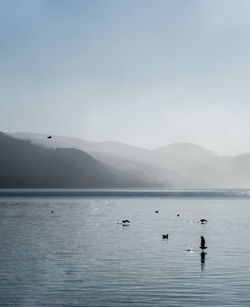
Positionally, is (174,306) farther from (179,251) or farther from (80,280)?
(179,251)

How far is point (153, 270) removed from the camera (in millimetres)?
47000

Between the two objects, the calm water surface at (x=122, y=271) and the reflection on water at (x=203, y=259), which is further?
the reflection on water at (x=203, y=259)

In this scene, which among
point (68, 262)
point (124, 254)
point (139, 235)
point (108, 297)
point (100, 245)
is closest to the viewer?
point (108, 297)

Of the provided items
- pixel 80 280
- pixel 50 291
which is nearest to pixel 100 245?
Answer: pixel 80 280

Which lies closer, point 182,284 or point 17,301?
point 17,301

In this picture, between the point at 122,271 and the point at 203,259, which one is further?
the point at 203,259

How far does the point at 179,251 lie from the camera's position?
60.9 meters

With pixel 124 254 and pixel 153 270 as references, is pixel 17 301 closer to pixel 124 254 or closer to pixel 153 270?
pixel 153 270

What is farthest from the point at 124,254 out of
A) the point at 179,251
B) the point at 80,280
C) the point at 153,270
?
the point at 80,280

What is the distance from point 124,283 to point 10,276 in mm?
9690

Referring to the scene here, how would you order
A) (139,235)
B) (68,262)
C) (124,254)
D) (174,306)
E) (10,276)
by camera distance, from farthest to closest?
(139,235) < (124,254) < (68,262) < (10,276) < (174,306)

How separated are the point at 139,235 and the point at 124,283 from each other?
133 ft

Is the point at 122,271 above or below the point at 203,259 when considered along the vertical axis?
below

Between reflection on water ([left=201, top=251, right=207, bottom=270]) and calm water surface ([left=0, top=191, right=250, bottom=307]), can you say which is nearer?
calm water surface ([left=0, top=191, right=250, bottom=307])
